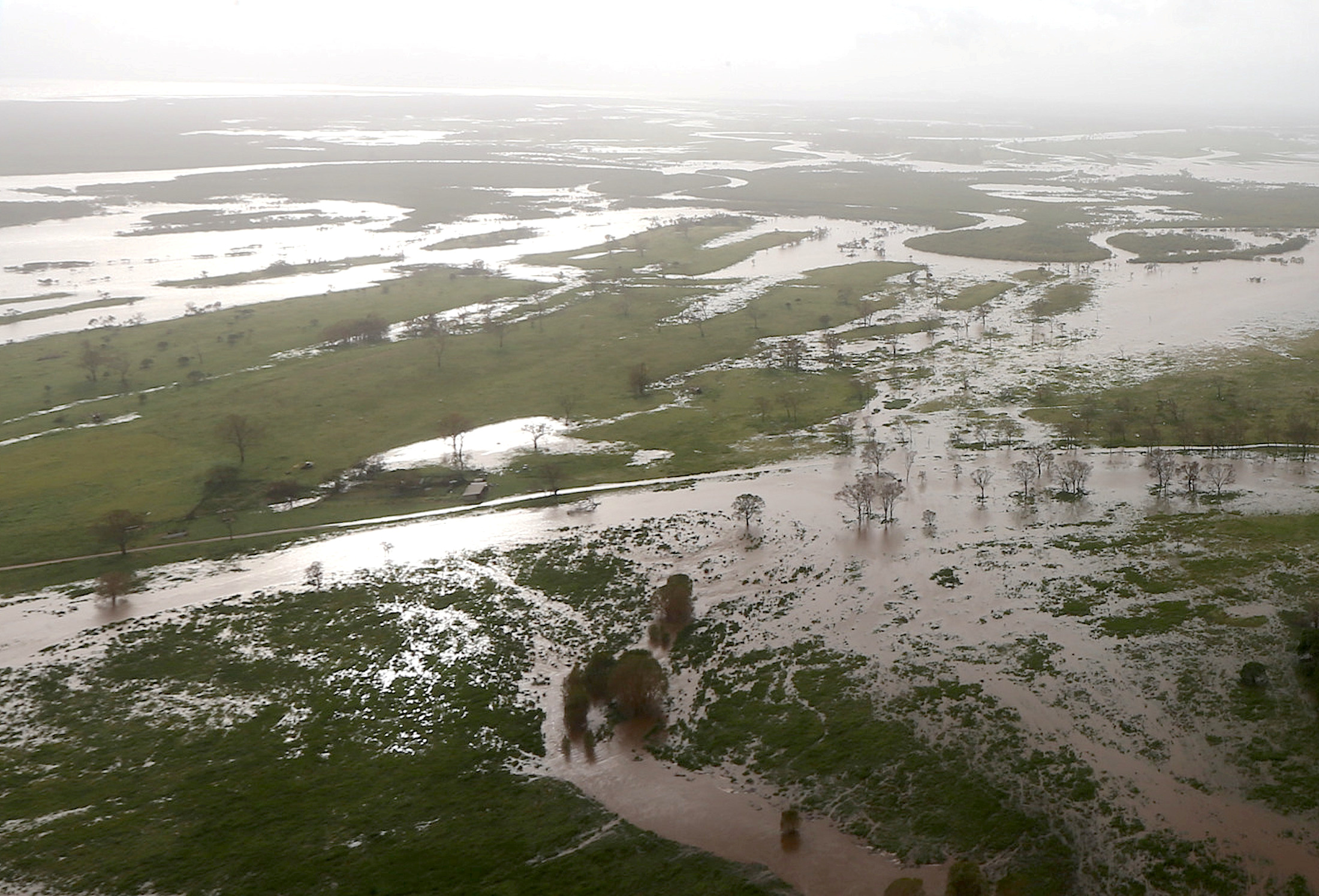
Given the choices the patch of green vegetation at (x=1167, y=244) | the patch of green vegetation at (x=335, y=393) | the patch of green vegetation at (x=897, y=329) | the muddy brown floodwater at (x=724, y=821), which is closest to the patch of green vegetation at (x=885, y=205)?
the patch of green vegetation at (x=1167, y=244)

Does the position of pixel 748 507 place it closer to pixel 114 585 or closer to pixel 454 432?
pixel 454 432

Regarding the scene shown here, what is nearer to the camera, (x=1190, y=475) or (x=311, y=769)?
(x=311, y=769)

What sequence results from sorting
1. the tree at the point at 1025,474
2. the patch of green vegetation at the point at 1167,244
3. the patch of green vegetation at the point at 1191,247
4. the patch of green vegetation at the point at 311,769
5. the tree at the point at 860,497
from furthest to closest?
the patch of green vegetation at the point at 1167,244 → the patch of green vegetation at the point at 1191,247 → the tree at the point at 1025,474 → the tree at the point at 860,497 → the patch of green vegetation at the point at 311,769

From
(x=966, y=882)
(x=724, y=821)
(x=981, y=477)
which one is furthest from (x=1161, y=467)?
(x=724, y=821)

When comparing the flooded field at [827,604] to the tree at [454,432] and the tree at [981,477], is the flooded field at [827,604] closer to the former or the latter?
the tree at [981,477]

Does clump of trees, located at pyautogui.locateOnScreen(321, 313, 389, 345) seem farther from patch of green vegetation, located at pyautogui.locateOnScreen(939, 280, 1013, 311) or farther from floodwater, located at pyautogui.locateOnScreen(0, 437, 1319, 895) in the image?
patch of green vegetation, located at pyautogui.locateOnScreen(939, 280, 1013, 311)

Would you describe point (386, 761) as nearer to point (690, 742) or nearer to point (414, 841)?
point (414, 841)

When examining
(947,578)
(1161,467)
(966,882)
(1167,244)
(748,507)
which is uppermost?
(1167,244)

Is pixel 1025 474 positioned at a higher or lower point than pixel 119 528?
higher
